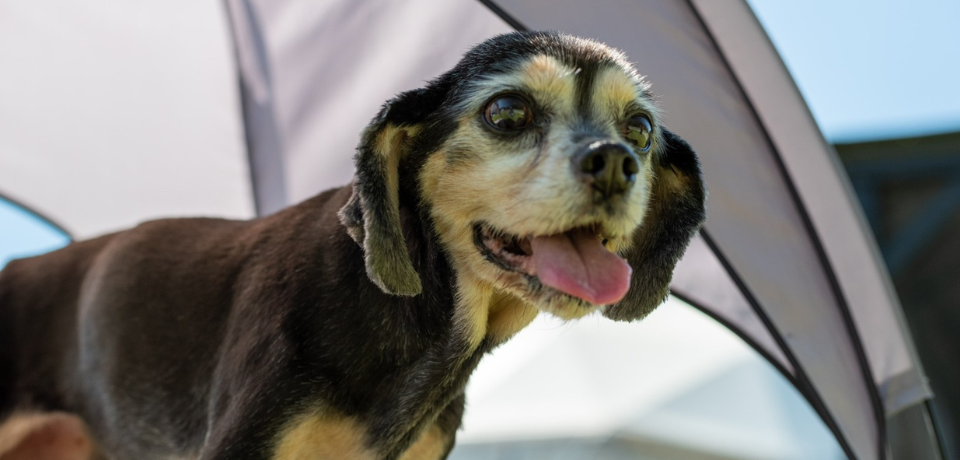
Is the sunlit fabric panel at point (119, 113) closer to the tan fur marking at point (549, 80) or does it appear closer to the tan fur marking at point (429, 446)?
the tan fur marking at point (429, 446)

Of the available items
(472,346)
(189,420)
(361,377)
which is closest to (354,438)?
(361,377)

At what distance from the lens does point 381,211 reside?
4.76 ft

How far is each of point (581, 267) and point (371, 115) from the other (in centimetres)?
152

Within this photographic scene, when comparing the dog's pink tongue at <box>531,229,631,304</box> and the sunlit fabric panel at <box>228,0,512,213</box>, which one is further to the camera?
the sunlit fabric panel at <box>228,0,512,213</box>

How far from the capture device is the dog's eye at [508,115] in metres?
1.54

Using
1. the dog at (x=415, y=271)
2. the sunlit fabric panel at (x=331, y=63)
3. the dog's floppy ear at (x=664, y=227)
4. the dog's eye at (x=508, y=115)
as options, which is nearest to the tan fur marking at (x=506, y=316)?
the dog at (x=415, y=271)

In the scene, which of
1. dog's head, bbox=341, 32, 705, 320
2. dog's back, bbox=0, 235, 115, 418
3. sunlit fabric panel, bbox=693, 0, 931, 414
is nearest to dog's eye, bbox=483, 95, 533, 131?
dog's head, bbox=341, 32, 705, 320

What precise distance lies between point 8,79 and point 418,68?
1476 mm

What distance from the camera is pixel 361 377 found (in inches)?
66.1

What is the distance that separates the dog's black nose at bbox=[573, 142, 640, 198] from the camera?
4.41ft

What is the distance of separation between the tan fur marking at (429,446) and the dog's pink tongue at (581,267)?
0.61 metres

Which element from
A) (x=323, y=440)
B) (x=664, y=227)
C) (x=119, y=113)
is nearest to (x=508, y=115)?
(x=664, y=227)

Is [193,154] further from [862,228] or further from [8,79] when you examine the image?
[862,228]

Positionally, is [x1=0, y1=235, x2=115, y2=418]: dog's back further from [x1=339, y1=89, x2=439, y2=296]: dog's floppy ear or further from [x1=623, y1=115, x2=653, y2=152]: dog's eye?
[x1=623, y1=115, x2=653, y2=152]: dog's eye
